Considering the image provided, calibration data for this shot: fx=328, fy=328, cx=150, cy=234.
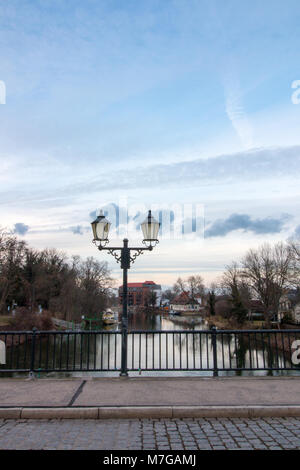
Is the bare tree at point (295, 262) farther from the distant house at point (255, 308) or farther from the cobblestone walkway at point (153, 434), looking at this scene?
the cobblestone walkway at point (153, 434)

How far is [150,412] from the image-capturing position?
4.80 meters

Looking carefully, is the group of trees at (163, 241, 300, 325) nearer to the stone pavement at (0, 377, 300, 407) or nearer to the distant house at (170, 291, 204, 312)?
the stone pavement at (0, 377, 300, 407)

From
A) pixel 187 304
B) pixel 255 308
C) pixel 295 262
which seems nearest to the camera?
pixel 295 262

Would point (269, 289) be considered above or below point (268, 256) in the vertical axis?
below

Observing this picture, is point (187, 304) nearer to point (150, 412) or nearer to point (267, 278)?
point (267, 278)

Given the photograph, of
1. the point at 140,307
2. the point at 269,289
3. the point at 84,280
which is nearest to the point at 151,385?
the point at 269,289

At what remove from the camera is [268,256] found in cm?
4384

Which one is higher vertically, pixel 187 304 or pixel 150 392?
pixel 150 392

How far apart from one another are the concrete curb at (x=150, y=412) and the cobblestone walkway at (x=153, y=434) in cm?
11

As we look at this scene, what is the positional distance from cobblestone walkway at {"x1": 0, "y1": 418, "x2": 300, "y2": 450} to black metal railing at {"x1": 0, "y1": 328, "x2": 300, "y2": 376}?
162 cm

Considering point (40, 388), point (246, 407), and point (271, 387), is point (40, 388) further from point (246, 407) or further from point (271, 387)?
point (271, 387)

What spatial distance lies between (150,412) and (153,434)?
2.17 ft

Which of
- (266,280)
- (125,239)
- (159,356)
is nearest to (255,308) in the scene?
(266,280)

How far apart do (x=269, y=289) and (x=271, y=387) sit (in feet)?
121
